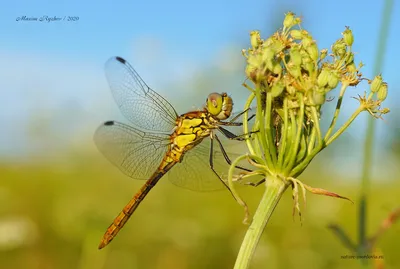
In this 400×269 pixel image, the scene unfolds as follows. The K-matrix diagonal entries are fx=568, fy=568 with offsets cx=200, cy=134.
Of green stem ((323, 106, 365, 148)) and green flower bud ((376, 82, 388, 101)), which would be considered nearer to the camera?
green stem ((323, 106, 365, 148))

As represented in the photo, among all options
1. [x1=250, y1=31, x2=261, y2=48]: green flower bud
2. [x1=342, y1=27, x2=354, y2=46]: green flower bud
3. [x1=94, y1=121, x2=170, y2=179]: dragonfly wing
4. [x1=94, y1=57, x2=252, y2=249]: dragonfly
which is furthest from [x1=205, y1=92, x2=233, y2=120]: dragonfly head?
[x1=342, y1=27, x2=354, y2=46]: green flower bud

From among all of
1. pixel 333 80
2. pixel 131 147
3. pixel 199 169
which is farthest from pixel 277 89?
pixel 131 147

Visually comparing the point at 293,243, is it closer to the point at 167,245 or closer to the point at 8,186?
the point at 167,245

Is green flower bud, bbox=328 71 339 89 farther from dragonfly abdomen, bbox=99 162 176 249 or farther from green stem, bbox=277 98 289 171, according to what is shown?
dragonfly abdomen, bbox=99 162 176 249

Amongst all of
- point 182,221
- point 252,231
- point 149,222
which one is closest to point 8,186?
point 149,222

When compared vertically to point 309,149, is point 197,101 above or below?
above

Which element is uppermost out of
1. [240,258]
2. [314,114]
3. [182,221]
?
[314,114]
